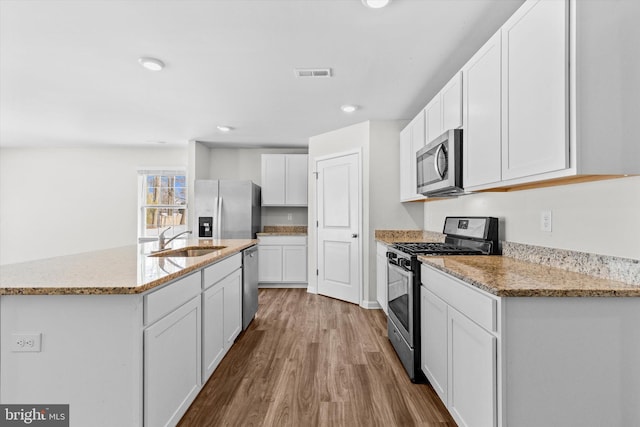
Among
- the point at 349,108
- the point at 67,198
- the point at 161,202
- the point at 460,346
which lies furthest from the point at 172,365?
the point at 67,198

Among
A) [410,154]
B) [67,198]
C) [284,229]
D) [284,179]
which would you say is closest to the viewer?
[410,154]

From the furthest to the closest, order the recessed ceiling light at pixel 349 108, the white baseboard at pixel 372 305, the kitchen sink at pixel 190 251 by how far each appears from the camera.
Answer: the white baseboard at pixel 372 305 < the recessed ceiling light at pixel 349 108 < the kitchen sink at pixel 190 251

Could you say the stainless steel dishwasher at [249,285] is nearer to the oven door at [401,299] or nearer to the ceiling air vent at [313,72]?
the oven door at [401,299]

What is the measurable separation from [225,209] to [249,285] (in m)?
2.07

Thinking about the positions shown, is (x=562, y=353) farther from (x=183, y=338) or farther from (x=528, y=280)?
(x=183, y=338)

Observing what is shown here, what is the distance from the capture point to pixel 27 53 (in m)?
2.49

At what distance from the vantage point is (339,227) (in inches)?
176

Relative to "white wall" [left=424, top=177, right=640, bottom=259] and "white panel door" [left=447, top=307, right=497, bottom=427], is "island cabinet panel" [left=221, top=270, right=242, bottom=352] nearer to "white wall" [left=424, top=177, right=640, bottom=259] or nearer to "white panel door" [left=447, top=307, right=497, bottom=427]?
"white panel door" [left=447, top=307, right=497, bottom=427]

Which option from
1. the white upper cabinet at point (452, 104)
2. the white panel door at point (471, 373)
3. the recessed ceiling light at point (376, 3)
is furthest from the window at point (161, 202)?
the white panel door at point (471, 373)

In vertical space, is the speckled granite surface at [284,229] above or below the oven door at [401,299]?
above

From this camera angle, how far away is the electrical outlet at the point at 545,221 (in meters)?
1.82

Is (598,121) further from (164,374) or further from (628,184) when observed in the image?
(164,374)

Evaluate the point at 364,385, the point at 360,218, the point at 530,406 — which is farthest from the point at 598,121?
the point at 360,218

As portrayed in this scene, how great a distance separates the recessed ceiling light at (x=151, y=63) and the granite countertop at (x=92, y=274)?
1.57 meters
